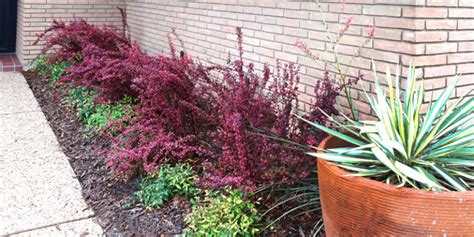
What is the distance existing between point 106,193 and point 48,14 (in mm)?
5018

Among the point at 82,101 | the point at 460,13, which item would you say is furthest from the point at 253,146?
the point at 82,101

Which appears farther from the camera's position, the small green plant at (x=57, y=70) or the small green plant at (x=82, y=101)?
the small green plant at (x=57, y=70)

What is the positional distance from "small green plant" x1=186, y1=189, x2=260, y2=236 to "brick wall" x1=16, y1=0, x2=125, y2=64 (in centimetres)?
570

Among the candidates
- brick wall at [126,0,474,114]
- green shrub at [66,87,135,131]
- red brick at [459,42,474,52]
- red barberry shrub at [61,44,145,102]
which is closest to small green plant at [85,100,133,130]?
green shrub at [66,87,135,131]

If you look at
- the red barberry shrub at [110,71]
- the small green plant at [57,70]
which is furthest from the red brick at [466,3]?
the small green plant at [57,70]

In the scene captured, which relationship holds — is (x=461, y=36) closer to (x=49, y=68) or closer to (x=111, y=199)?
(x=111, y=199)

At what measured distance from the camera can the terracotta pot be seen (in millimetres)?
1763

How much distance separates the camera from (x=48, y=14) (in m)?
7.30

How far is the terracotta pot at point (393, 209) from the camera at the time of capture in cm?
176

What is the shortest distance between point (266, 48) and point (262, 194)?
164cm

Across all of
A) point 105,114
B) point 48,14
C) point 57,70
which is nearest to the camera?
point 105,114

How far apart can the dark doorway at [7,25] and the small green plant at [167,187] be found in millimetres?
6535

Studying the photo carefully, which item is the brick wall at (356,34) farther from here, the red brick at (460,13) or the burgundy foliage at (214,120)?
the burgundy foliage at (214,120)

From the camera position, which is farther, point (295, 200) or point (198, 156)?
point (198, 156)
